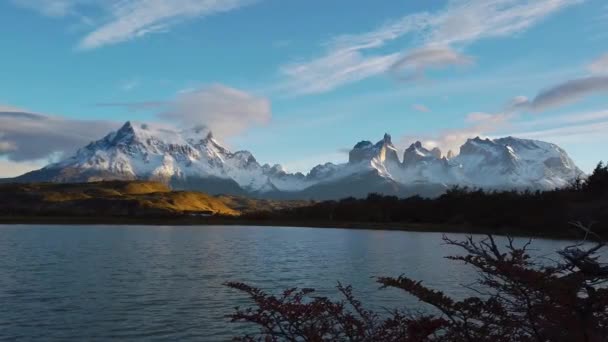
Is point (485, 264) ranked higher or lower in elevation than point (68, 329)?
higher

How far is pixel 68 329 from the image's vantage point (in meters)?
31.4

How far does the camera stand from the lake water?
32156 mm

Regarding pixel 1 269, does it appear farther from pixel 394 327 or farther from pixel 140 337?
pixel 394 327

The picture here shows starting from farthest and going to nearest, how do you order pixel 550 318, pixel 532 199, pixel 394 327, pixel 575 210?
pixel 532 199 → pixel 575 210 → pixel 394 327 → pixel 550 318

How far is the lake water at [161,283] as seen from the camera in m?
32.2

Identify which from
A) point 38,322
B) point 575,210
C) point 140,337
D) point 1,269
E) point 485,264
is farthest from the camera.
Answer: point 575,210

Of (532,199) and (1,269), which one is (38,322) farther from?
(532,199)

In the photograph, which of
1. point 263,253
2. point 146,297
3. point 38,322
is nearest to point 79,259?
point 263,253

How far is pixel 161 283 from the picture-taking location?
5025 centimetres

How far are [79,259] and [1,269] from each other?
1353 centimetres

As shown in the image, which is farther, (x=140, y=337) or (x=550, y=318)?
(x=140, y=337)

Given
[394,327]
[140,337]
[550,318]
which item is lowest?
[140,337]

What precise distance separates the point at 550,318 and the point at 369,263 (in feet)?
207

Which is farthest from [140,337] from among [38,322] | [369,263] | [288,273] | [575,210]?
[575,210]
